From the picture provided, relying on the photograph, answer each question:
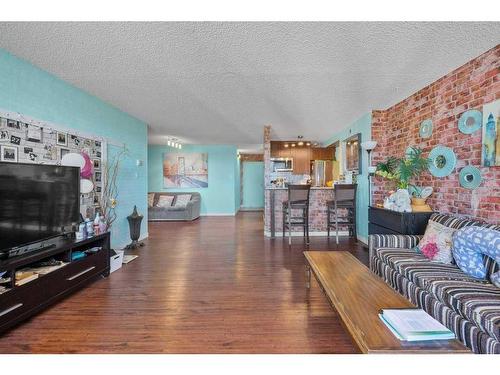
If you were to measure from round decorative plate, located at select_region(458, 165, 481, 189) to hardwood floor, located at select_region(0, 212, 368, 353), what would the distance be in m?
1.62

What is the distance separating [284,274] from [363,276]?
4.11 feet

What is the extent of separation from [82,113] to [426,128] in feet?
14.7

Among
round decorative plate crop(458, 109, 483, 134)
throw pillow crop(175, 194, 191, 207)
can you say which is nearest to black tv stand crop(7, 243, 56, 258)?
round decorative plate crop(458, 109, 483, 134)

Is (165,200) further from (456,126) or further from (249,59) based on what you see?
(456,126)

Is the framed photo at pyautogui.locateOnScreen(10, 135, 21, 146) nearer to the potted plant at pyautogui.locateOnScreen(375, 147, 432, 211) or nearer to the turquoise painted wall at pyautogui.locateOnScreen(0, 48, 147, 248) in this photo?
the turquoise painted wall at pyautogui.locateOnScreen(0, 48, 147, 248)

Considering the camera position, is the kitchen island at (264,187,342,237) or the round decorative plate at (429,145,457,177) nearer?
the round decorative plate at (429,145,457,177)

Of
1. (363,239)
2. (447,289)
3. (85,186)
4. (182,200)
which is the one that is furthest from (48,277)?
(182,200)

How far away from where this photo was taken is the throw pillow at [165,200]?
7.80 m

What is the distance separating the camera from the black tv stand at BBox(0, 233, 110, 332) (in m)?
1.90

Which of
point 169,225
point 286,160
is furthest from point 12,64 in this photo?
point 286,160

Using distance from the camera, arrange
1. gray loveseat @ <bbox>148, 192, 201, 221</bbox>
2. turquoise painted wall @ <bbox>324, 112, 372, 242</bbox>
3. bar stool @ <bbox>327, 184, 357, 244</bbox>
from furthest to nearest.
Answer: gray loveseat @ <bbox>148, 192, 201, 221</bbox> → bar stool @ <bbox>327, 184, 357, 244</bbox> → turquoise painted wall @ <bbox>324, 112, 372, 242</bbox>

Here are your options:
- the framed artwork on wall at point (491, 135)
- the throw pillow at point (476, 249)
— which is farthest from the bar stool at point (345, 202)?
the throw pillow at point (476, 249)

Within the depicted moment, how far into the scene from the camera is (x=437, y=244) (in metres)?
2.35
